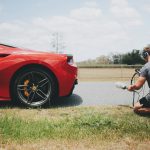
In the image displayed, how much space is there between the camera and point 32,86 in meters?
7.14

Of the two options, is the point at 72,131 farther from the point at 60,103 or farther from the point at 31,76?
the point at 60,103

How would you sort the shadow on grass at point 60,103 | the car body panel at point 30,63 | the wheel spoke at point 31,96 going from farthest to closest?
the shadow on grass at point 60,103 < the wheel spoke at point 31,96 < the car body panel at point 30,63

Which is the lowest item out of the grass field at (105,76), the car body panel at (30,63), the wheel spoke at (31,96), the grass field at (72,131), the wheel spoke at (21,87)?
the grass field at (105,76)

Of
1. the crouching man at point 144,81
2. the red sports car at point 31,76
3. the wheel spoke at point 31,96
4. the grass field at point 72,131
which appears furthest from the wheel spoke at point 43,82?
the crouching man at point 144,81

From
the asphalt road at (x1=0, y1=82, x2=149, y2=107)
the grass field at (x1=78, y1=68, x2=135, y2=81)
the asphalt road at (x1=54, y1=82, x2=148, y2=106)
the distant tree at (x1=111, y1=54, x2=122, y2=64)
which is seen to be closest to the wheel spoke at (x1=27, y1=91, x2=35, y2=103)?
the asphalt road at (x1=0, y1=82, x2=149, y2=107)

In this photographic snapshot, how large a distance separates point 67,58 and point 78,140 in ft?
9.92

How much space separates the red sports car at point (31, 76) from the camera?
23.0ft

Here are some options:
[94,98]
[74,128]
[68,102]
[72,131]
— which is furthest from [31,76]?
[72,131]

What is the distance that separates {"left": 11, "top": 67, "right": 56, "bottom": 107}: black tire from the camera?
276 inches

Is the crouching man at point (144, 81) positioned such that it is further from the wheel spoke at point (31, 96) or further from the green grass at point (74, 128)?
the wheel spoke at point (31, 96)

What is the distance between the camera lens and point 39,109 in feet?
22.6

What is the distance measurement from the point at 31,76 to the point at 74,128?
7.35 feet

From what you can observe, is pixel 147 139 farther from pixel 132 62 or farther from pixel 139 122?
pixel 132 62

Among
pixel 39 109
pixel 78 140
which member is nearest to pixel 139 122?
pixel 78 140
